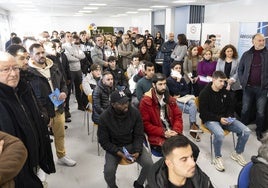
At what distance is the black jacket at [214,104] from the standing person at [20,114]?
212 cm

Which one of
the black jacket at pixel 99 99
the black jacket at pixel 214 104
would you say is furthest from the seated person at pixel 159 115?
the black jacket at pixel 99 99

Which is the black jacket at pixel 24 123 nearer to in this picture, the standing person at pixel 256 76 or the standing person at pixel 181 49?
the standing person at pixel 256 76

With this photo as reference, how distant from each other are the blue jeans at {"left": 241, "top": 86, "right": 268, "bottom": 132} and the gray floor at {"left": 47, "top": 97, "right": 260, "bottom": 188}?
278 mm

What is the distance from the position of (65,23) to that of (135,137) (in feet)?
61.6

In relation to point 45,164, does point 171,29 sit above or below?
above

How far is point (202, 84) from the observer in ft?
15.4

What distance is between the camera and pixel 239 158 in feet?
10.3

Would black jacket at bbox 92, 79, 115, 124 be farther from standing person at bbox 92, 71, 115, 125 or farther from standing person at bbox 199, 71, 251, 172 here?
standing person at bbox 199, 71, 251, 172

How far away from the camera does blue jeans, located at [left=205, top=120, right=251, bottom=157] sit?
3.00 meters

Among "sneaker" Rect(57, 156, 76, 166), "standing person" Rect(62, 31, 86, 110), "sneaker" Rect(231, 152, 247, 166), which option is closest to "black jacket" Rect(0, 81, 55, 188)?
"sneaker" Rect(57, 156, 76, 166)

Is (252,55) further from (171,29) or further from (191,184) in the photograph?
(171,29)

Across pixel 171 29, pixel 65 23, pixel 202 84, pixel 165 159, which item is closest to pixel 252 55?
pixel 202 84

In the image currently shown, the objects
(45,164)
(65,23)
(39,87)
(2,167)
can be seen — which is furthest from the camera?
(65,23)

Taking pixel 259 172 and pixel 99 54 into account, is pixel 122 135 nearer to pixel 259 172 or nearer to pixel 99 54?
pixel 259 172
